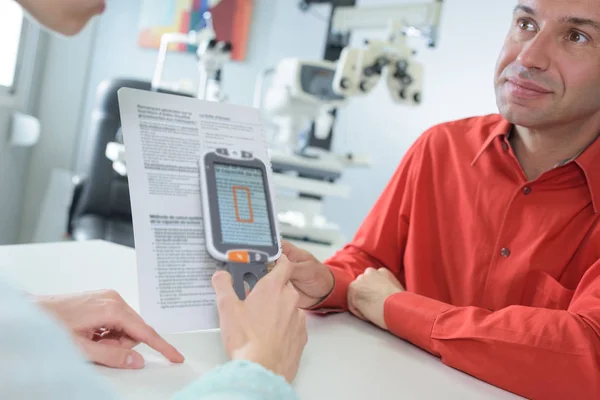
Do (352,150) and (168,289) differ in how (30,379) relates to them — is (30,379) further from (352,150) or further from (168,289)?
(352,150)

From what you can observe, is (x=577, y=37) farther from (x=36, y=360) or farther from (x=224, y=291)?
(x=36, y=360)

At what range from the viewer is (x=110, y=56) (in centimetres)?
407

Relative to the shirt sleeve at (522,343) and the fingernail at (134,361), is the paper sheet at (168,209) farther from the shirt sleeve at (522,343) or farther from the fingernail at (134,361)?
the shirt sleeve at (522,343)

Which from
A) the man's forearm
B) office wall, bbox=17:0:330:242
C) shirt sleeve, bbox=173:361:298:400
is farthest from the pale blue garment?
office wall, bbox=17:0:330:242

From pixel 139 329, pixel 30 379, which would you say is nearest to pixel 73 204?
pixel 139 329

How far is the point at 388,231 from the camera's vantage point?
1.42 meters

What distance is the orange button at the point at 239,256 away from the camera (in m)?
0.85

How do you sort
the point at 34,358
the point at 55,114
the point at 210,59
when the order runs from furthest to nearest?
the point at 55,114
the point at 210,59
the point at 34,358

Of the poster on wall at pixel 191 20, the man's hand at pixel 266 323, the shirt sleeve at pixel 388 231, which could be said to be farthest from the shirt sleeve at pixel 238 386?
the poster on wall at pixel 191 20

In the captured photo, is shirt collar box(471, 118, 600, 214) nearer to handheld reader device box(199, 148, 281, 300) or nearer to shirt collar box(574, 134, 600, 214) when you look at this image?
shirt collar box(574, 134, 600, 214)

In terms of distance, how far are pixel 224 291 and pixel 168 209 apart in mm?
149

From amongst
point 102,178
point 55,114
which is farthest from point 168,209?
point 55,114

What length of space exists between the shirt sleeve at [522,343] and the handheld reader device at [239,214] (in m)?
0.33

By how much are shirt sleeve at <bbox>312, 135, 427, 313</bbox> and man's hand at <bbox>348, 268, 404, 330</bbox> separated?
137 millimetres
